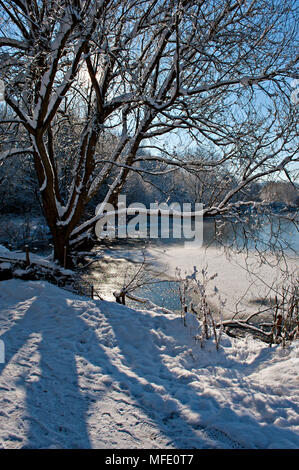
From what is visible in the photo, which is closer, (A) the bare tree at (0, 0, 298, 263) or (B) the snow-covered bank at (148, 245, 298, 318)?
(A) the bare tree at (0, 0, 298, 263)

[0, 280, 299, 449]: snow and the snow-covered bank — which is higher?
[0, 280, 299, 449]: snow

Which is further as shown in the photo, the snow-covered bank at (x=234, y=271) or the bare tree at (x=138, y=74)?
the snow-covered bank at (x=234, y=271)

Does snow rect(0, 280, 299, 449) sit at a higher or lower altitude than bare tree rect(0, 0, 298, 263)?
lower

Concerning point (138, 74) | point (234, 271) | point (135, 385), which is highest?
point (138, 74)

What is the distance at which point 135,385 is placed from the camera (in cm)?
283

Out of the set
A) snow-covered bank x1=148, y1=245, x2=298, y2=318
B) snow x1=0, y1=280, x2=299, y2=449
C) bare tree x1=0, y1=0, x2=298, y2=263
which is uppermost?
bare tree x1=0, y1=0, x2=298, y2=263

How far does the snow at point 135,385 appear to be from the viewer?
2186 millimetres

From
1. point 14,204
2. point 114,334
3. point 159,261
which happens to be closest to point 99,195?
point 14,204

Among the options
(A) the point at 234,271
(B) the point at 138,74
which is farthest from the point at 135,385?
(A) the point at 234,271

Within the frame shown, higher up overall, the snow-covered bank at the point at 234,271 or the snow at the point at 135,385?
the snow at the point at 135,385

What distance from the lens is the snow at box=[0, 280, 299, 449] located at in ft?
7.17

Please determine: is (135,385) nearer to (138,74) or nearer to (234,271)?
(138,74)

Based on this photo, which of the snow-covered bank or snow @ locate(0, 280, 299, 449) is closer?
snow @ locate(0, 280, 299, 449)

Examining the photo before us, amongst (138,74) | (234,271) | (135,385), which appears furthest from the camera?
(234,271)
